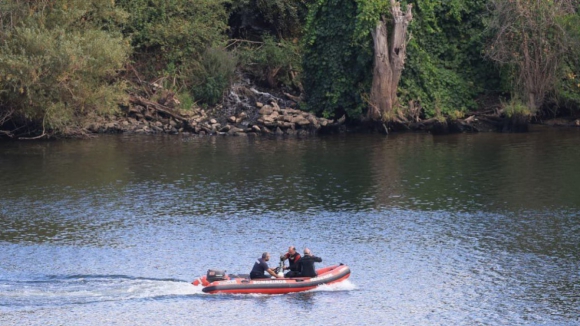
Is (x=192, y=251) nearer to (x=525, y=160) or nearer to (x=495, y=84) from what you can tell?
(x=525, y=160)

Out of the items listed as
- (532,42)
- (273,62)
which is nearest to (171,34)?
(273,62)

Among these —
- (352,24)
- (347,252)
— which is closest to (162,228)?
(347,252)

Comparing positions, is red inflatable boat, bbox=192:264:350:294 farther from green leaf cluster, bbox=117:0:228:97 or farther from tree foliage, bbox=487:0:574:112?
green leaf cluster, bbox=117:0:228:97

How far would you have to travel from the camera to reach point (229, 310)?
99.3 ft

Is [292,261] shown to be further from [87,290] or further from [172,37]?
[172,37]

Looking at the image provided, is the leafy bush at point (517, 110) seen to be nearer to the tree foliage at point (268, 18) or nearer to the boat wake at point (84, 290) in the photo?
the tree foliage at point (268, 18)

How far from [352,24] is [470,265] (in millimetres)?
33227

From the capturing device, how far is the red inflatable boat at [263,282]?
31469 mm

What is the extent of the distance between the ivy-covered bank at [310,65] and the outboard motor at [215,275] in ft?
96.1

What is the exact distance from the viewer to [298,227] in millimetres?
40031

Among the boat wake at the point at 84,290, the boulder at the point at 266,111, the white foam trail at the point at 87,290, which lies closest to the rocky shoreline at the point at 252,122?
the boulder at the point at 266,111

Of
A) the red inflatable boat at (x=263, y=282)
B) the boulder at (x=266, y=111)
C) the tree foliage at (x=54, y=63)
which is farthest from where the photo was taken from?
the boulder at (x=266, y=111)

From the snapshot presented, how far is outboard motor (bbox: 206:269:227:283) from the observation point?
31562 millimetres

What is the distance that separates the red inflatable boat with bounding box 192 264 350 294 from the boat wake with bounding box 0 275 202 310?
630mm
